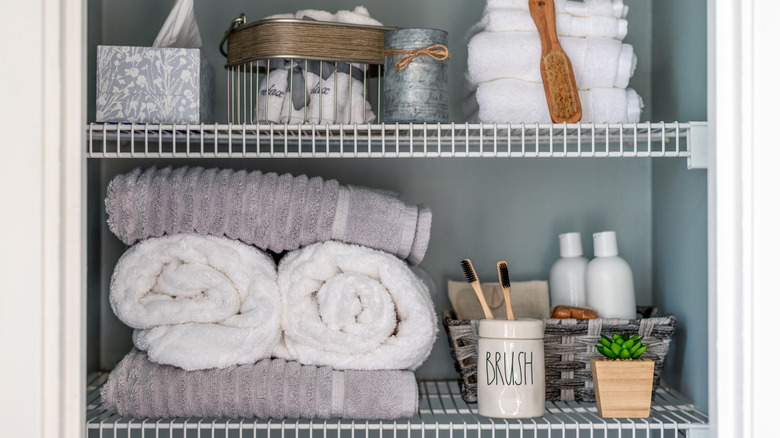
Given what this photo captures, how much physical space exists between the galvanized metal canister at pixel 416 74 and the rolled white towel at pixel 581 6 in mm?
129

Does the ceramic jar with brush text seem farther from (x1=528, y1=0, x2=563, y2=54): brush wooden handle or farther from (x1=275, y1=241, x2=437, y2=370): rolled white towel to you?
(x1=528, y1=0, x2=563, y2=54): brush wooden handle

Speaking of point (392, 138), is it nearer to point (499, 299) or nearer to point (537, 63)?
point (537, 63)

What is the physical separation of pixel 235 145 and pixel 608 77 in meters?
0.59

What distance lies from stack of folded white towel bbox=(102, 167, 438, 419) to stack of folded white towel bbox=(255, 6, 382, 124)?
9 centimetres

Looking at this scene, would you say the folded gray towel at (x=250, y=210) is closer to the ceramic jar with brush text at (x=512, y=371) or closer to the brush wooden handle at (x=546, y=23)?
the ceramic jar with brush text at (x=512, y=371)

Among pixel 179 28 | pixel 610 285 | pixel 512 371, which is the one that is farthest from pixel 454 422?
pixel 179 28

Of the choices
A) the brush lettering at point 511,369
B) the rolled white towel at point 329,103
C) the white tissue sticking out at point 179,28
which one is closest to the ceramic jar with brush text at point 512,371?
the brush lettering at point 511,369

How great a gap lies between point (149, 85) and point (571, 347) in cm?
69

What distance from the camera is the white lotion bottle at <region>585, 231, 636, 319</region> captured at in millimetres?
1121
